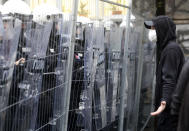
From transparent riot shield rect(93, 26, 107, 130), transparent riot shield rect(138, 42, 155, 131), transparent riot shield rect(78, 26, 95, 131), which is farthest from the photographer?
transparent riot shield rect(138, 42, 155, 131)

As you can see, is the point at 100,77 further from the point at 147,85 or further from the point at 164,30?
the point at 147,85

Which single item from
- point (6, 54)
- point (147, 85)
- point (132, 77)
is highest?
point (6, 54)

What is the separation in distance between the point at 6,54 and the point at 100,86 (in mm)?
1717

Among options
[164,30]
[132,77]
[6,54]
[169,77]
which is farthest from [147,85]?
[6,54]

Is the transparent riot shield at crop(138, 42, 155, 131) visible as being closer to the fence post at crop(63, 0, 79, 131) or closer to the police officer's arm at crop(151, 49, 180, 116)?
the police officer's arm at crop(151, 49, 180, 116)

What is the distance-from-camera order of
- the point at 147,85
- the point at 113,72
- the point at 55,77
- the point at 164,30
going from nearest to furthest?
the point at 55,77 → the point at 164,30 → the point at 113,72 → the point at 147,85

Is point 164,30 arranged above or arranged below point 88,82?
above

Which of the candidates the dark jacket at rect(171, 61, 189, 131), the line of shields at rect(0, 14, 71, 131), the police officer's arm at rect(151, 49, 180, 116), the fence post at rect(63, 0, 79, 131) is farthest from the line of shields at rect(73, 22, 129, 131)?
the dark jacket at rect(171, 61, 189, 131)

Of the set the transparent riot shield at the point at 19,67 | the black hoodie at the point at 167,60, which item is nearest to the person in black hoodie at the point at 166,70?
the black hoodie at the point at 167,60

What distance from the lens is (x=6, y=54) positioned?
2.31 m

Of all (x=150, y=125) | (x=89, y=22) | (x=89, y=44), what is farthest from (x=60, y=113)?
(x=150, y=125)

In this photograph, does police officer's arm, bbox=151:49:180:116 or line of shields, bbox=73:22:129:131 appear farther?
line of shields, bbox=73:22:129:131

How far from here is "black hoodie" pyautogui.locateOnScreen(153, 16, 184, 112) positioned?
303cm

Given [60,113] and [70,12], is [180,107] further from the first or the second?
[70,12]
